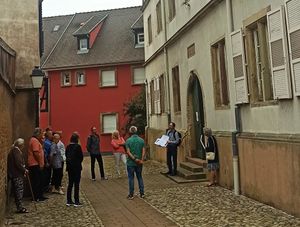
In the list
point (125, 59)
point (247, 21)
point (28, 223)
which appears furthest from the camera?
point (125, 59)

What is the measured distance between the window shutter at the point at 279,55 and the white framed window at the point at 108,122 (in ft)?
85.2

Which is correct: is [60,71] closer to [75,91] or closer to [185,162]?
[75,91]

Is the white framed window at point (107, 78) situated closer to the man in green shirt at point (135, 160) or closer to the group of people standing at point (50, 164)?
the group of people standing at point (50, 164)

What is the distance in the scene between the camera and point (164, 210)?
959 cm

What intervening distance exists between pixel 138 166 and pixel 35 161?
2631 mm

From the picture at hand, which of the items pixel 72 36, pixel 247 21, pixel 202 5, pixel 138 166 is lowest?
pixel 138 166

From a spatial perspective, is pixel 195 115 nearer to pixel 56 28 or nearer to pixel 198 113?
pixel 198 113

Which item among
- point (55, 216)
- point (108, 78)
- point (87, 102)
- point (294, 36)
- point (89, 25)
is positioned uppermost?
point (89, 25)

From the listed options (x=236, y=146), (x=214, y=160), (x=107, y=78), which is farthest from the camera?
(x=107, y=78)

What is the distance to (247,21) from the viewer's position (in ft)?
34.1

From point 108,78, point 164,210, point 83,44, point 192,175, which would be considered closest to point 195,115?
point 192,175

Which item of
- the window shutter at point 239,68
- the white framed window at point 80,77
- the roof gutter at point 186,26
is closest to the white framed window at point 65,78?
the white framed window at point 80,77

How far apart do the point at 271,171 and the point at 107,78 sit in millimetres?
26782

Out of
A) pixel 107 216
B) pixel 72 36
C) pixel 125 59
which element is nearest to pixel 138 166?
pixel 107 216
